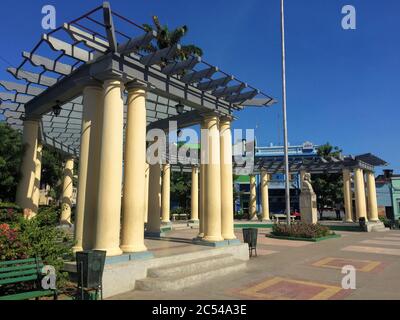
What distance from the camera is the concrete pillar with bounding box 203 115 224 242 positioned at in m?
11.6

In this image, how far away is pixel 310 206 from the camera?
2339cm

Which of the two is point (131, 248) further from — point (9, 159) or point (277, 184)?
point (277, 184)

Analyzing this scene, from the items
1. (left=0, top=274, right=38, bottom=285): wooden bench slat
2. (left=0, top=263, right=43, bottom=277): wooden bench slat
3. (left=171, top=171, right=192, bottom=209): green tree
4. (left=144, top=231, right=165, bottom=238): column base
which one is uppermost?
(left=171, top=171, right=192, bottom=209): green tree

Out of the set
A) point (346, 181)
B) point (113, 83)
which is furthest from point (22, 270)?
point (346, 181)

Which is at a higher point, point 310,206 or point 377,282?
point 310,206

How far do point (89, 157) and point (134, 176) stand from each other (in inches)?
51.5

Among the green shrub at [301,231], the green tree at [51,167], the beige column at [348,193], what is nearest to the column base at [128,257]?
the green shrub at [301,231]

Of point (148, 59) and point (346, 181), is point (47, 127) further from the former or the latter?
point (346, 181)

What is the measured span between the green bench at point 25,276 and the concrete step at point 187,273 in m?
2.18

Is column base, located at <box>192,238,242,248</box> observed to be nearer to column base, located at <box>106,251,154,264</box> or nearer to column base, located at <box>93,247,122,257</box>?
column base, located at <box>106,251,154,264</box>

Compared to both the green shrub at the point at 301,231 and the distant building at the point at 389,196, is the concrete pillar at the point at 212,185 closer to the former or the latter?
the green shrub at the point at 301,231

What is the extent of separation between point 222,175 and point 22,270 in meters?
7.72

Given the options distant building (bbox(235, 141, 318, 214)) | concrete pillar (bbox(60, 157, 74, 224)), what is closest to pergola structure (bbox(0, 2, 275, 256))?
concrete pillar (bbox(60, 157, 74, 224))

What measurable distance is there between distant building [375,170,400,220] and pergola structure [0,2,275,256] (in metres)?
45.3
